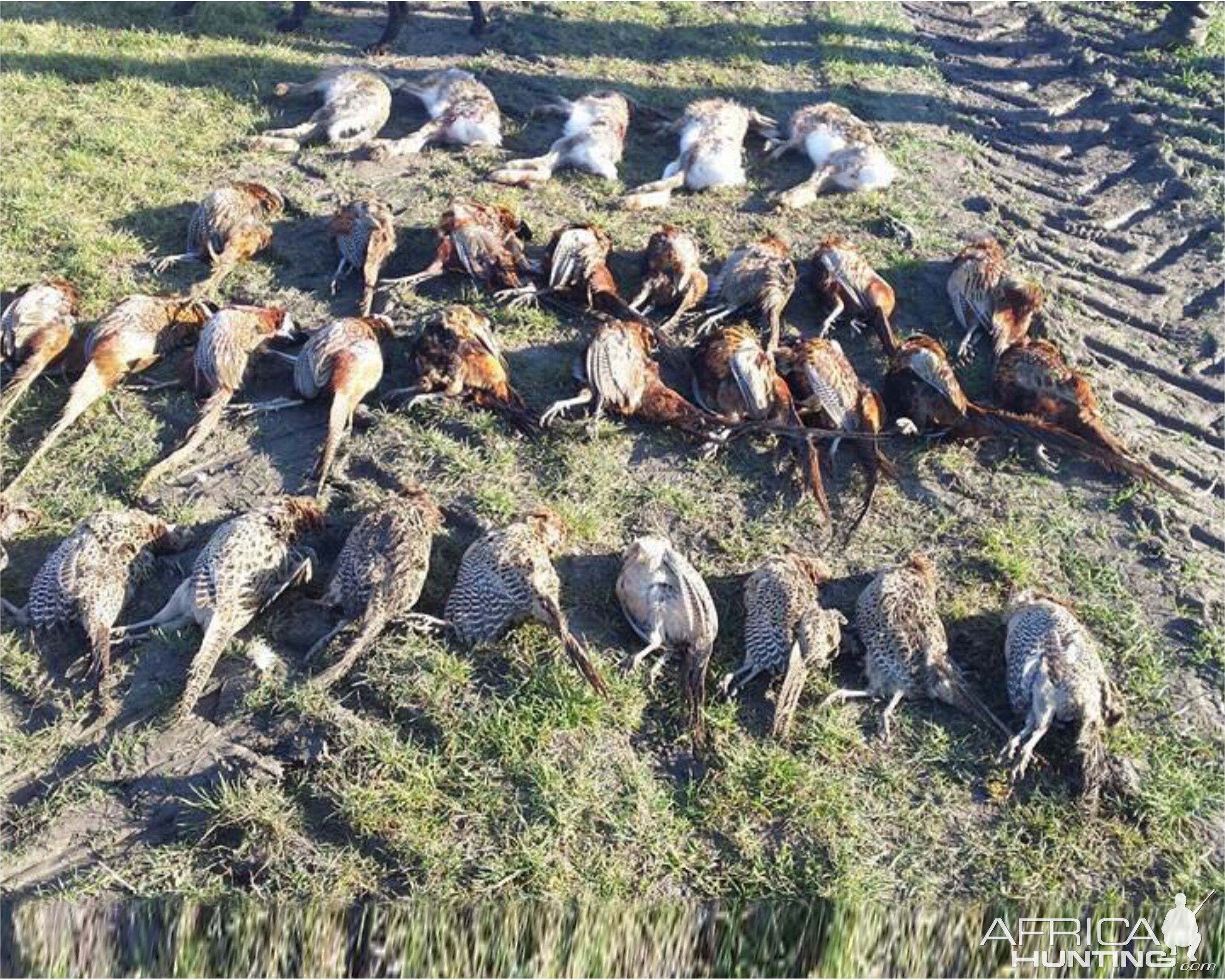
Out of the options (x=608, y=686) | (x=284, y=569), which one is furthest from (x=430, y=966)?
(x=284, y=569)

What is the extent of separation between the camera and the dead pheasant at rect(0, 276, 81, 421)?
5301 millimetres

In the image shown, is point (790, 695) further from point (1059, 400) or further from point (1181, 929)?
point (1059, 400)

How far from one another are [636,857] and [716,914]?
328 millimetres

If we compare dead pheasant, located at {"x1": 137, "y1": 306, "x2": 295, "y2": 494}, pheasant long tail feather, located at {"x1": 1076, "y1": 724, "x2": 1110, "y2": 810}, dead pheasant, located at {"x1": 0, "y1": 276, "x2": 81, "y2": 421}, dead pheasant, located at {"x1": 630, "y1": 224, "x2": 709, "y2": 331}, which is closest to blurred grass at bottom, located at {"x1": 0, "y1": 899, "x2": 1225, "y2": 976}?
pheasant long tail feather, located at {"x1": 1076, "y1": 724, "x2": 1110, "y2": 810}

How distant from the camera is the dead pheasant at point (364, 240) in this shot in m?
6.26

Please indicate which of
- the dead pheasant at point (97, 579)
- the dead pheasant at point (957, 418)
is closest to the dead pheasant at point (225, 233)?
the dead pheasant at point (97, 579)

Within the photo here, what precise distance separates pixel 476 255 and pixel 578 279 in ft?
2.14

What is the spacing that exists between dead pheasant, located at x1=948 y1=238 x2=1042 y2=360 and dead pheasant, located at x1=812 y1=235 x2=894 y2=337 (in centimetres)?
44

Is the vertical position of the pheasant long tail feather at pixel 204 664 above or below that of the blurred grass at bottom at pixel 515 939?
above

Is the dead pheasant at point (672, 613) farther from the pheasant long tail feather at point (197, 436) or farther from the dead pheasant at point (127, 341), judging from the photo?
the dead pheasant at point (127, 341)

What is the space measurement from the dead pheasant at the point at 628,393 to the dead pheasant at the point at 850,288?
122cm

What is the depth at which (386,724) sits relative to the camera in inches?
157

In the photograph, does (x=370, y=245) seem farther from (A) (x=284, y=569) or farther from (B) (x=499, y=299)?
(A) (x=284, y=569)

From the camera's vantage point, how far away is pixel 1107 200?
7.75 metres
